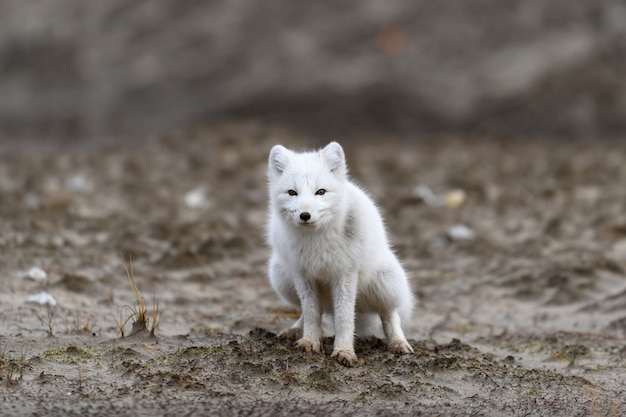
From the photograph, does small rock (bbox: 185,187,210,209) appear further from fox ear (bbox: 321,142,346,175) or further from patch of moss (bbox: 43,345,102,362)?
fox ear (bbox: 321,142,346,175)

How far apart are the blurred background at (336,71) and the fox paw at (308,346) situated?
10.2 metres

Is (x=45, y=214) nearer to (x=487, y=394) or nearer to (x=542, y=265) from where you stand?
(x=542, y=265)

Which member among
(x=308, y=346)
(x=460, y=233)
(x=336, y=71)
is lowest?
(x=308, y=346)

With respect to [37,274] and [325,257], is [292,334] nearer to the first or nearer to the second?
[325,257]

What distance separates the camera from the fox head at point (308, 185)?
5.18 meters

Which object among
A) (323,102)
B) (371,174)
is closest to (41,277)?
(371,174)

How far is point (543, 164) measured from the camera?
1358 centimetres

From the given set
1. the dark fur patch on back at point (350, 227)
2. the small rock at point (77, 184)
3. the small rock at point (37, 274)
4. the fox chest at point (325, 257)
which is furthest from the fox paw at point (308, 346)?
the small rock at point (77, 184)

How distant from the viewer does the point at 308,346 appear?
5.52 metres

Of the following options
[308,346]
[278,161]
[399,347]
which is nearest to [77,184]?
[278,161]

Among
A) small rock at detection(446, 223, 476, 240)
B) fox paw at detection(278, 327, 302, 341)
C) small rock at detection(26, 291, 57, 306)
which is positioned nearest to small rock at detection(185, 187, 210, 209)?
small rock at detection(446, 223, 476, 240)

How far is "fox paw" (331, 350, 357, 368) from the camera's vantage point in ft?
17.5

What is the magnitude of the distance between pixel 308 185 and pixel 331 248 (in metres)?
0.43

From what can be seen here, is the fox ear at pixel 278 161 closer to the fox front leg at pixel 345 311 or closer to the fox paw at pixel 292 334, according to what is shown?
the fox front leg at pixel 345 311
